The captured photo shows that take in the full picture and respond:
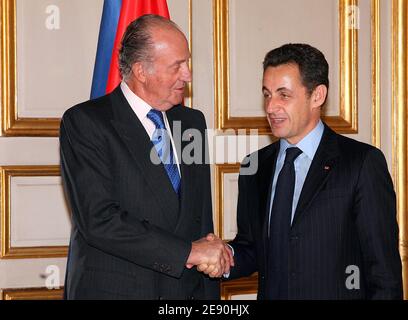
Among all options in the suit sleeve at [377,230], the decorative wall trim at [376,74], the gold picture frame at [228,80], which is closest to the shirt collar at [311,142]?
the suit sleeve at [377,230]

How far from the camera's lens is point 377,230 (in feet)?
8.68

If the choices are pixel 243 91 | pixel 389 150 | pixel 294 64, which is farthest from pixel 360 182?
pixel 389 150

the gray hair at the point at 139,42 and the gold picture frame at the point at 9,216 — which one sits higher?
the gray hair at the point at 139,42

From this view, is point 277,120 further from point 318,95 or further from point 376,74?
point 376,74

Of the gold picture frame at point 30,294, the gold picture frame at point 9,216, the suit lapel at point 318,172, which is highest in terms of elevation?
the suit lapel at point 318,172

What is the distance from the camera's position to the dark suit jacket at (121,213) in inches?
109

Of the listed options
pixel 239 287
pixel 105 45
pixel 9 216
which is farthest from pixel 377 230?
pixel 9 216

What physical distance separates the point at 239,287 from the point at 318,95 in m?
2.33

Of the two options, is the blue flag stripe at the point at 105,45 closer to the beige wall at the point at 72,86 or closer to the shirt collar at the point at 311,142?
the beige wall at the point at 72,86

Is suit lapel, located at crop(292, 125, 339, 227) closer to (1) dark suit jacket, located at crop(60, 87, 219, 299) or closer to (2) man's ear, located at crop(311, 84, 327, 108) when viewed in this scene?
(2) man's ear, located at crop(311, 84, 327, 108)

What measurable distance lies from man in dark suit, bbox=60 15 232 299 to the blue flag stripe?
3.63 ft

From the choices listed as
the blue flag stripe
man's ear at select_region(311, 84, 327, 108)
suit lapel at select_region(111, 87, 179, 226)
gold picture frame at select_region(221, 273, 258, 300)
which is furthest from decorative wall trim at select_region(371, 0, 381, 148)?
suit lapel at select_region(111, 87, 179, 226)

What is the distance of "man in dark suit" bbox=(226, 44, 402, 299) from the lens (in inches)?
105
